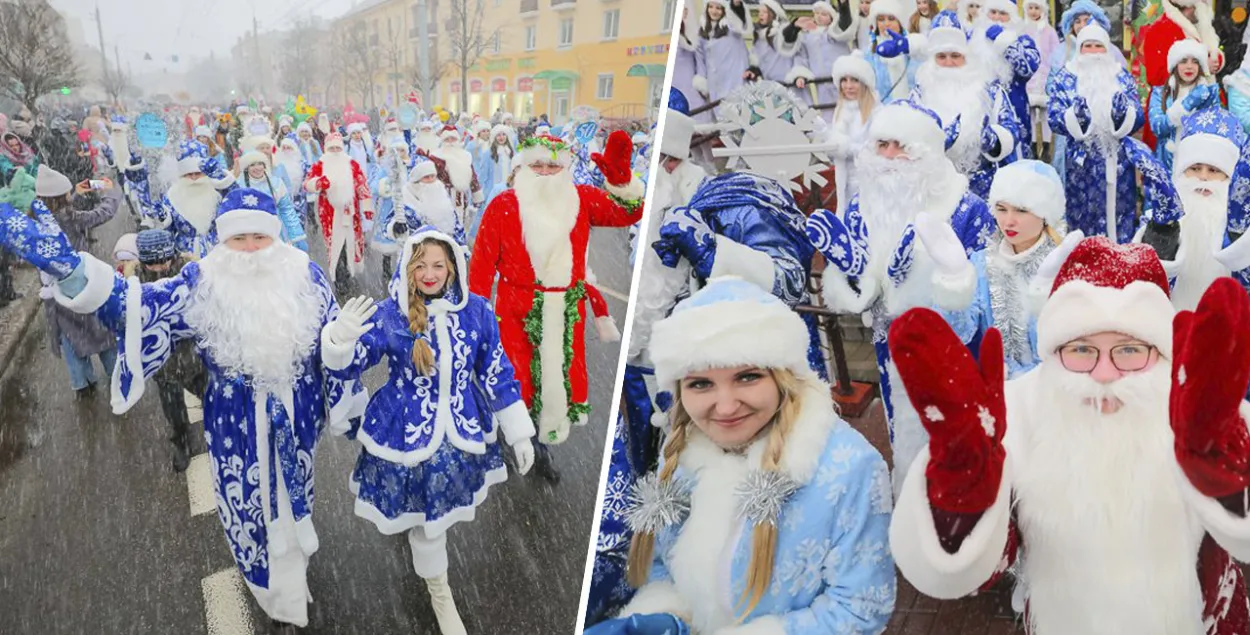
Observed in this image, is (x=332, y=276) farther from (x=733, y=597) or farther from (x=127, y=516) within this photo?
(x=733, y=597)

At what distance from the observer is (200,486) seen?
1271 millimetres

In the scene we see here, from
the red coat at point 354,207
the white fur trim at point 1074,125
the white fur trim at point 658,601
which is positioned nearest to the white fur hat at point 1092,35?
the white fur trim at point 1074,125

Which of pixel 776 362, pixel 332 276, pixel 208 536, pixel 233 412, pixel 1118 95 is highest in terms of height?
pixel 1118 95

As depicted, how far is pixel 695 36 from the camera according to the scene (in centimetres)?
108

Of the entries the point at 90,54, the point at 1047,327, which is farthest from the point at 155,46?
the point at 1047,327

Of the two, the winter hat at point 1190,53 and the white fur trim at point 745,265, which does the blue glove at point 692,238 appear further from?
the winter hat at point 1190,53

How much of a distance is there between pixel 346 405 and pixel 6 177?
1.81 ft

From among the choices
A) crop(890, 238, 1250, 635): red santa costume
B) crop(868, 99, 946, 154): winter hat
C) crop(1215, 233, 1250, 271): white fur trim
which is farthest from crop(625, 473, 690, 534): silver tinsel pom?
crop(1215, 233, 1250, 271): white fur trim

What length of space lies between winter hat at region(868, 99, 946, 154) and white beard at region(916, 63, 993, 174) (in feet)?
0.12

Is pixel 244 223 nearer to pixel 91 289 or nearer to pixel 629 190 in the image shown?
pixel 91 289

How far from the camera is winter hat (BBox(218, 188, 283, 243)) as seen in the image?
1157 mm

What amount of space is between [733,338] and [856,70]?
0.45 m

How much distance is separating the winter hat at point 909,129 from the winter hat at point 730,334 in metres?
0.25

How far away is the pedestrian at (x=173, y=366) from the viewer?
1146 mm
